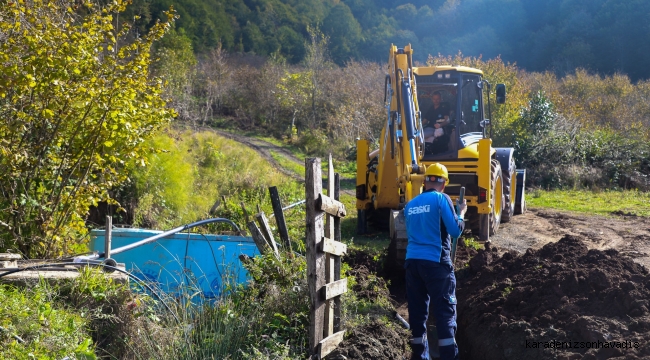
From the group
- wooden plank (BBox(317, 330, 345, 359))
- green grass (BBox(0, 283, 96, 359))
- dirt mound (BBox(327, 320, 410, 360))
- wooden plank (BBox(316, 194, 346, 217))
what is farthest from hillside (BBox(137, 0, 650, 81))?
wooden plank (BBox(317, 330, 345, 359))

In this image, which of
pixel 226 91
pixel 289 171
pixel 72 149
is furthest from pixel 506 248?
pixel 226 91

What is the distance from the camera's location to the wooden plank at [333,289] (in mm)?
5844

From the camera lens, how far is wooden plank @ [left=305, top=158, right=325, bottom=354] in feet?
18.7

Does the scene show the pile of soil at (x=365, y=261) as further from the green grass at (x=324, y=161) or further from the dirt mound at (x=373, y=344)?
the green grass at (x=324, y=161)

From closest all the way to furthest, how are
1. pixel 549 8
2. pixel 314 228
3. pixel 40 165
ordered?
pixel 314 228
pixel 40 165
pixel 549 8

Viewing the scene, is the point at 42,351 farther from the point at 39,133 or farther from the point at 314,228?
the point at 39,133

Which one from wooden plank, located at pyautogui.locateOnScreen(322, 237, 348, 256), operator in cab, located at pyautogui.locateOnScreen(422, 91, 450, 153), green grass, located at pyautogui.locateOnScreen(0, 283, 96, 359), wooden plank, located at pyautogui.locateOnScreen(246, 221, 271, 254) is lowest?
green grass, located at pyautogui.locateOnScreen(0, 283, 96, 359)

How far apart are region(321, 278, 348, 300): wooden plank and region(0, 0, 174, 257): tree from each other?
3795 millimetres

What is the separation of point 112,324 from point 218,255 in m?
3.99

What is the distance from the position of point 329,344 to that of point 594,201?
1422 centimetres

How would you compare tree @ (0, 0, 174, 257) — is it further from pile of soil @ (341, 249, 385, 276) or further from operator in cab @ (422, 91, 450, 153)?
operator in cab @ (422, 91, 450, 153)

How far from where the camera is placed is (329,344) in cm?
601

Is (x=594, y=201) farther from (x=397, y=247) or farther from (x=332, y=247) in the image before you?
(x=332, y=247)

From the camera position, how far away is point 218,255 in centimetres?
1028
